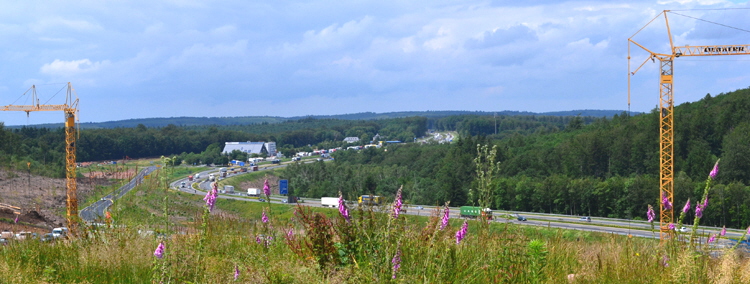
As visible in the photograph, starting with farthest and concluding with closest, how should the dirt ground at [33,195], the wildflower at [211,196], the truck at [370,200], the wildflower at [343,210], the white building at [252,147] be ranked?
the white building at [252,147] → the dirt ground at [33,195] → the truck at [370,200] → the wildflower at [343,210] → the wildflower at [211,196]

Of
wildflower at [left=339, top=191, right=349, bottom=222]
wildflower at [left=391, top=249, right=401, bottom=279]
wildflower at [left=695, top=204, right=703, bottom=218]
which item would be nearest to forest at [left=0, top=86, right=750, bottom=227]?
wildflower at [left=695, top=204, right=703, bottom=218]

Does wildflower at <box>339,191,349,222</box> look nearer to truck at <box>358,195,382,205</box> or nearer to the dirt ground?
truck at <box>358,195,382,205</box>

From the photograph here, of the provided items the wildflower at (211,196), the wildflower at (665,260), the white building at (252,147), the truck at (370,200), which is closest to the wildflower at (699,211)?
the wildflower at (665,260)

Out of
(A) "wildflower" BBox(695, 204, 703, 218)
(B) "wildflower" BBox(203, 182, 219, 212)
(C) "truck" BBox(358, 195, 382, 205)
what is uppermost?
(B) "wildflower" BBox(203, 182, 219, 212)

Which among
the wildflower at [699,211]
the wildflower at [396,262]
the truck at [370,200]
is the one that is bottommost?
the wildflower at [396,262]

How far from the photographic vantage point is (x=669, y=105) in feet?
142

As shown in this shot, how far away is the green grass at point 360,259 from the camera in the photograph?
4.41 metres

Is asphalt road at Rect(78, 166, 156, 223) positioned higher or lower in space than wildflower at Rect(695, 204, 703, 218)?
lower

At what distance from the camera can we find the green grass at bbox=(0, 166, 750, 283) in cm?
441

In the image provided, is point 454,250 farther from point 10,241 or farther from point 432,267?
point 10,241

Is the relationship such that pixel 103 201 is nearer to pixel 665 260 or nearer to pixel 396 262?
pixel 396 262

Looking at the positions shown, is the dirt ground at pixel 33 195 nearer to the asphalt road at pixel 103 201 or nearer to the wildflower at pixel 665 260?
the asphalt road at pixel 103 201

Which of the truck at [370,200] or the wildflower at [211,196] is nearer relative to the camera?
the wildflower at [211,196]

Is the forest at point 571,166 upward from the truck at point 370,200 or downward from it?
downward
